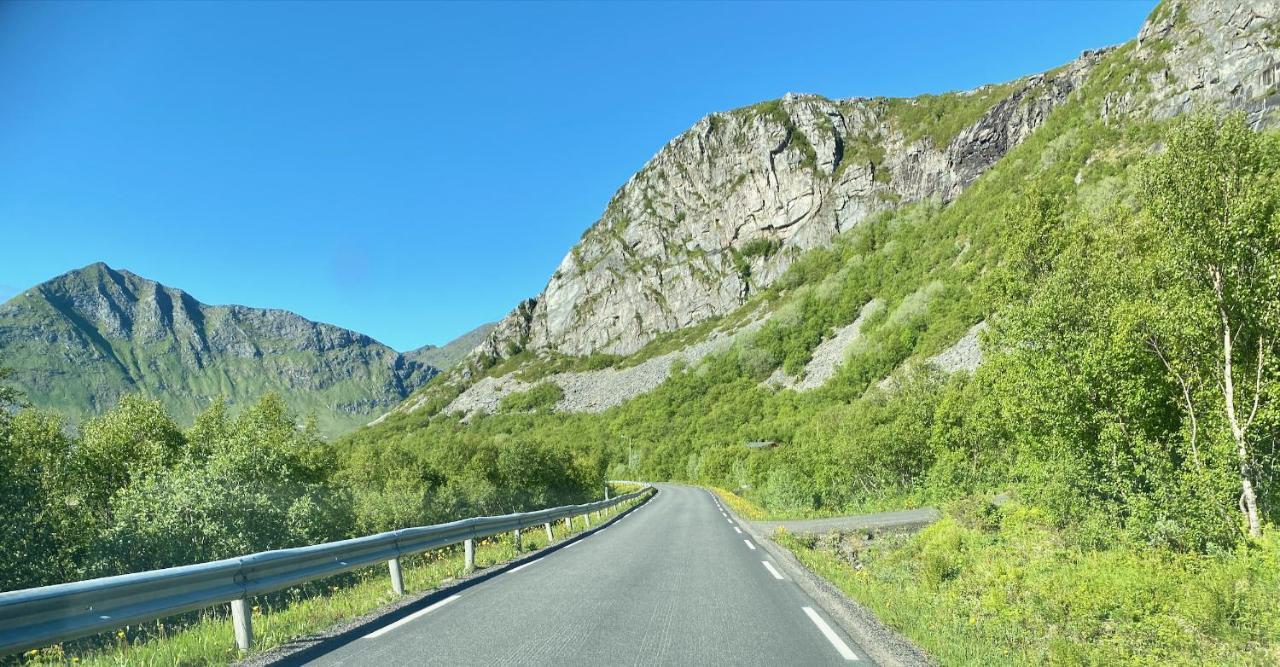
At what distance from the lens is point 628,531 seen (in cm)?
2272

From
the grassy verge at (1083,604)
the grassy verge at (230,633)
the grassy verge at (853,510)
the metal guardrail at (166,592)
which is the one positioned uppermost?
the metal guardrail at (166,592)

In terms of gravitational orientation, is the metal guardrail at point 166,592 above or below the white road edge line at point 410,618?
above

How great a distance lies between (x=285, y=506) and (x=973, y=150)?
650 ft

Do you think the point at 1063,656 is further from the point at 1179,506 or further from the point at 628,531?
the point at 628,531

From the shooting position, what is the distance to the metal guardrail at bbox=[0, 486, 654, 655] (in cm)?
452

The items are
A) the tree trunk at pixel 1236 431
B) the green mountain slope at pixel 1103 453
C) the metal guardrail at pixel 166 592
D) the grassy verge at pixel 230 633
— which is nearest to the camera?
the metal guardrail at pixel 166 592

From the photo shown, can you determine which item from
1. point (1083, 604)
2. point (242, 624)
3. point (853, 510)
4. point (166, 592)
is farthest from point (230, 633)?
point (853, 510)

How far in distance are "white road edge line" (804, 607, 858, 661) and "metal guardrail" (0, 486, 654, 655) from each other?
6180 millimetres

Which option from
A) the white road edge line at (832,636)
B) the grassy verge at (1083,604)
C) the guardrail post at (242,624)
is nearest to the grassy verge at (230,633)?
the guardrail post at (242,624)

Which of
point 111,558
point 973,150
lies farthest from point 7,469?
point 973,150

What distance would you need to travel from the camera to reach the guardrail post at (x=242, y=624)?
21.5 feet

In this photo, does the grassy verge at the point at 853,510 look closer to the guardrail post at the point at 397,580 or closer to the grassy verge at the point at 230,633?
the grassy verge at the point at 230,633

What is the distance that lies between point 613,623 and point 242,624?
4.05 m

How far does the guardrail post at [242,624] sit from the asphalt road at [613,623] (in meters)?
0.78
